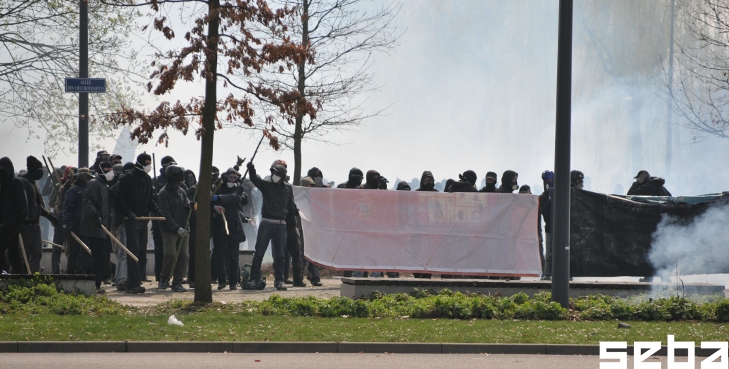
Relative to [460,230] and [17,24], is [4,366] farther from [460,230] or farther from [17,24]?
[17,24]

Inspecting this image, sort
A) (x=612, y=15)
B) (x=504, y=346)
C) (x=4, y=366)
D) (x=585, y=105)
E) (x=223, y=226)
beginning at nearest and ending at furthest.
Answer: (x=4, y=366) < (x=504, y=346) < (x=223, y=226) < (x=612, y=15) < (x=585, y=105)

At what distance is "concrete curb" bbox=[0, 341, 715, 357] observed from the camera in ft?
31.6

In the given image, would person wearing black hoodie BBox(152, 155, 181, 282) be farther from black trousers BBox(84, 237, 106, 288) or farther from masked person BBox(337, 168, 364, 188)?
masked person BBox(337, 168, 364, 188)

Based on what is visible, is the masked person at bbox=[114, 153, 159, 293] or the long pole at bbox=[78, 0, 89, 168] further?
the long pole at bbox=[78, 0, 89, 168]

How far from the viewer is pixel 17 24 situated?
71.8ft

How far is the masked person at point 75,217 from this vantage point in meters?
15.3

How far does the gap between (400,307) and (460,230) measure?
15.2 feet

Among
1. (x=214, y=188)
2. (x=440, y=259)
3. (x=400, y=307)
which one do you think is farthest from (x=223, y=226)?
(x=400, y=307)

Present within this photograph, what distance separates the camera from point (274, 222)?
16.2m

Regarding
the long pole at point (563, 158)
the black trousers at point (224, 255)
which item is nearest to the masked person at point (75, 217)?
the black trousers at point (224, 255)

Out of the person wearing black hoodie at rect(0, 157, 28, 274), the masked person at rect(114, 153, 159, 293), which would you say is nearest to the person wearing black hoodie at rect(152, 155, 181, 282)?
the masked person at rect(114, 153, 159, 293)

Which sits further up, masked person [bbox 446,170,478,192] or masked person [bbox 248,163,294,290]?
masked person [bbox 446,170,478,192]

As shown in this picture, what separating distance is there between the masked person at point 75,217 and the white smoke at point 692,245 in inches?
360

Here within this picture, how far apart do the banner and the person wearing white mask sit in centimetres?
86
